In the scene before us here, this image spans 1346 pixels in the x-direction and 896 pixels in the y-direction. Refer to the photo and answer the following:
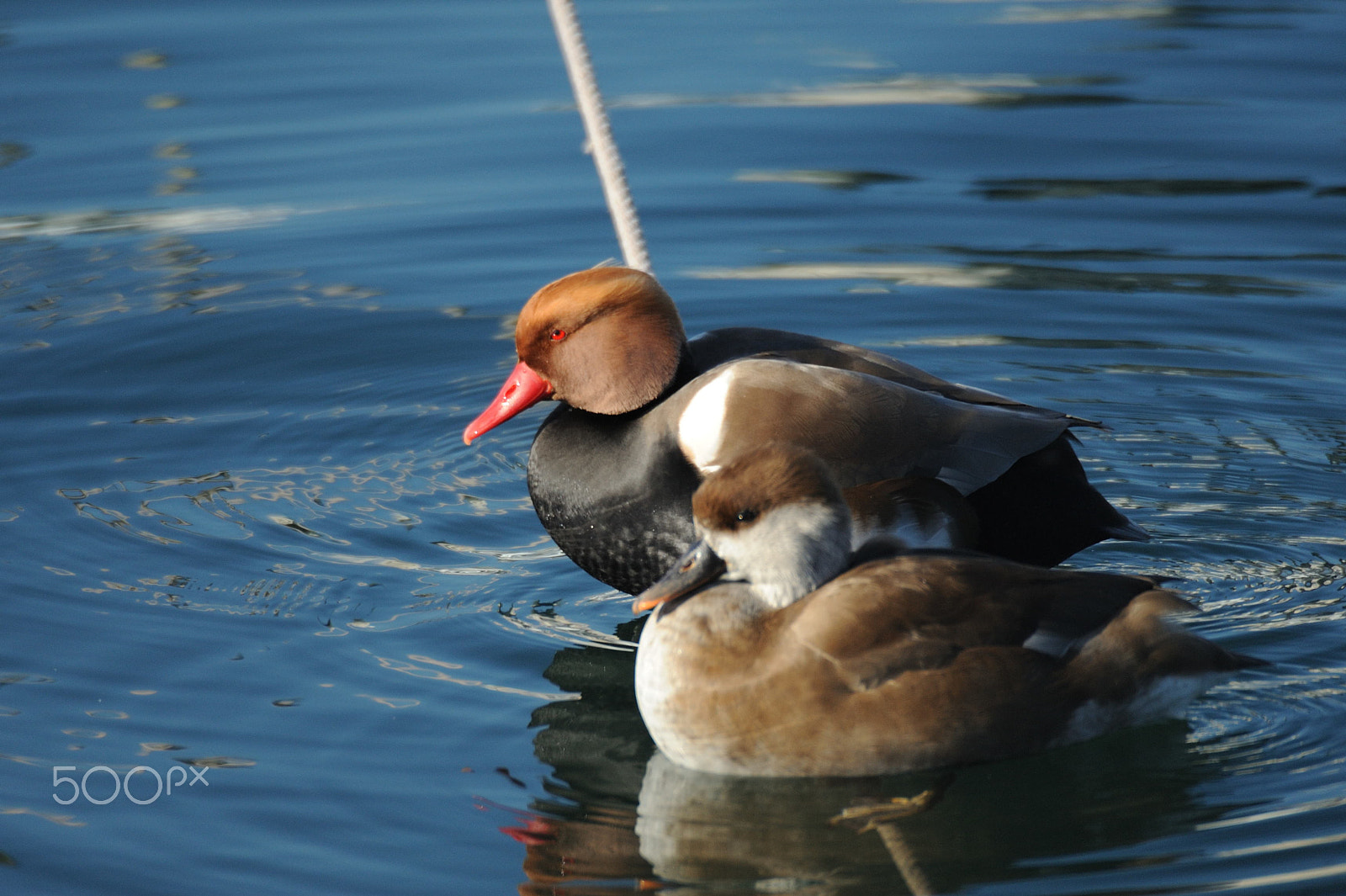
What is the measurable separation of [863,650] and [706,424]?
95cm

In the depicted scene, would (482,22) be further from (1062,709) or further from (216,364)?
(1062,709)

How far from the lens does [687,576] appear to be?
3.72 meters

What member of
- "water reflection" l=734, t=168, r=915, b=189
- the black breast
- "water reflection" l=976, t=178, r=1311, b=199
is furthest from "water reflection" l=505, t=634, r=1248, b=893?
"water reflection" l=734, t=168, r=915, b=189

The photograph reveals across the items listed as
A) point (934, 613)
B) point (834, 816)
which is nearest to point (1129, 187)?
point (934, 613)

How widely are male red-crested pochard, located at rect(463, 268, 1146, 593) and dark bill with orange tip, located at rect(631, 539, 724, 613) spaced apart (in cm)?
54

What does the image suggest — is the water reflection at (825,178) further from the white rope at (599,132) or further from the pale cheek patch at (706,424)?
the pale cheek patch at (706,424)

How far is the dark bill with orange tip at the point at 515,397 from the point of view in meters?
4.66

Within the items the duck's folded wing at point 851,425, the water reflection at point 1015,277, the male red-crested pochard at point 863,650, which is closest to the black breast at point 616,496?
the duck's folded wing at point 851,425

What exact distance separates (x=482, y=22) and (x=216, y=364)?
513 cm

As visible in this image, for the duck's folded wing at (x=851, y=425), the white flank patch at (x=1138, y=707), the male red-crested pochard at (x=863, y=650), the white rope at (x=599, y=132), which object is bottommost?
the white flank patch at (x=1138, y=707)

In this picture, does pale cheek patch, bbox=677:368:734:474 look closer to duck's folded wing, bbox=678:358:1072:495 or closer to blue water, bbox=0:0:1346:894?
duck's folded wing, bbox=678:358:1072:495

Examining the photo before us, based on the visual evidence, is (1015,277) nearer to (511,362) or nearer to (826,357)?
(511,362)

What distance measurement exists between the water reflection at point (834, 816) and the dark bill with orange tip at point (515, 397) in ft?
3.65

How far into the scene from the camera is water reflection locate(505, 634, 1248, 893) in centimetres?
333
